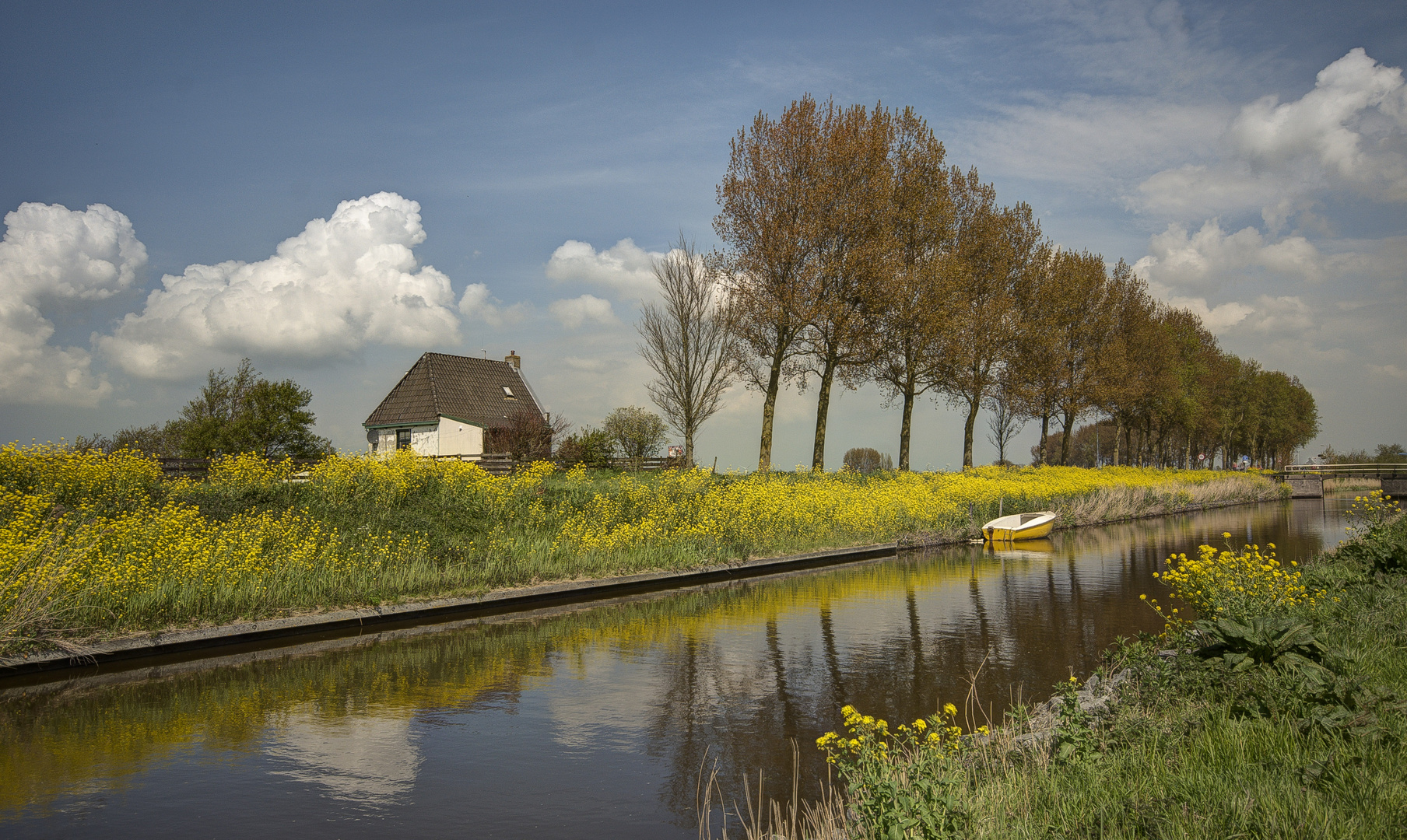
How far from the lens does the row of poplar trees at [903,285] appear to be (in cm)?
3112

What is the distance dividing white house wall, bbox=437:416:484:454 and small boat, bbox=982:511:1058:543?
31203mm

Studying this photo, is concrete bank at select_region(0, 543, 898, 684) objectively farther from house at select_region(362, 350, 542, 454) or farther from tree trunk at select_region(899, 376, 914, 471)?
house at select_region(362, 350, 542, 454)

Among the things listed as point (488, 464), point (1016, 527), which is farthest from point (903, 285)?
point (488, 464)

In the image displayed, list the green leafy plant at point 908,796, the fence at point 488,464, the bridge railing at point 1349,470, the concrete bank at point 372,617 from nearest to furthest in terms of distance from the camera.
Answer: the green leafy plant at point 908,796, the concrete bank at point 372,617, the fence at point 488,464, the bridge railing at point 1349,470

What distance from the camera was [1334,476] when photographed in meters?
76.8

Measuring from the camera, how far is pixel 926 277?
34438 mm

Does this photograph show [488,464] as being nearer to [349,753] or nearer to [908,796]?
[349,753]

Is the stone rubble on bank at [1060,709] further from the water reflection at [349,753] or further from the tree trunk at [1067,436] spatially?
the tree trunk at [1067,436]

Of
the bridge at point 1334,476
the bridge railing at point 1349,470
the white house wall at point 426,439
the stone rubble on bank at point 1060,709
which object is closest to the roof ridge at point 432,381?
the white house wall at point 426,439

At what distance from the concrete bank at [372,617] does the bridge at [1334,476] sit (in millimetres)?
50859

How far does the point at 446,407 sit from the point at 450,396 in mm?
1187

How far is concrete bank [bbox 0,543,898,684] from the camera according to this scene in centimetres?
Answer: 995

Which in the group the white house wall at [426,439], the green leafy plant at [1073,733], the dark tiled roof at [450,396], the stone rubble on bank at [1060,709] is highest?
the dark tiled roof at [450,396]

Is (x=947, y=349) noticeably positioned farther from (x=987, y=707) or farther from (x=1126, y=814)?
(x=1126, y=814)
